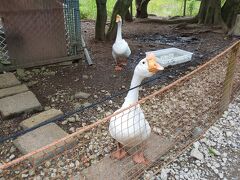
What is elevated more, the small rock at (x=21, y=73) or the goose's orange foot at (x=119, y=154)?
the small rock at (x=21, y=73)

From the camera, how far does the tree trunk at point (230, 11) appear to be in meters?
8.34

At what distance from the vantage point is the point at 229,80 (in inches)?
159

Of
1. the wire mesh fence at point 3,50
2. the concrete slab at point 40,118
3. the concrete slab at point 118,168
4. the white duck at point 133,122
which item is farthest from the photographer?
the wire mesh fence at point 3,50

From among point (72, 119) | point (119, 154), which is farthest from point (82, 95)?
point (119, 154)

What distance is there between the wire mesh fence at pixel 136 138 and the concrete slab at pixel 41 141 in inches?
0.6

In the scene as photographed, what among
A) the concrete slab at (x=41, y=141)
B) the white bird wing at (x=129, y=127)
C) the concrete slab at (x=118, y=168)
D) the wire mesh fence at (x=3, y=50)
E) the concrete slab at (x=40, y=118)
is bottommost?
the concrete slab at (x=118, y=168)

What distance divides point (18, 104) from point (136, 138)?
81.7 inches

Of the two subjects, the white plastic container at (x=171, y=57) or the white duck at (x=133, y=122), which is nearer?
the white duck at (x=133, y=122)

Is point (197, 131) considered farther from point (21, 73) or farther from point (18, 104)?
point (21, 73)

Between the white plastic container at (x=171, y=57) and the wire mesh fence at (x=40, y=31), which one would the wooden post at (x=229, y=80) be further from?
the wire mesh fence at (x=40, y=31)

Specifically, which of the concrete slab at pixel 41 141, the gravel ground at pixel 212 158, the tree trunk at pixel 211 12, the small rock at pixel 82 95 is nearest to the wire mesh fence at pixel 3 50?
the small rock at pixel 82 95

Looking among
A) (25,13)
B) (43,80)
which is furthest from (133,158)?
(25,13)

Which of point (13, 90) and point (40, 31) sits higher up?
point (40, 31)

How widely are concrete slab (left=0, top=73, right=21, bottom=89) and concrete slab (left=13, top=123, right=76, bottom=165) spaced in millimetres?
1432
